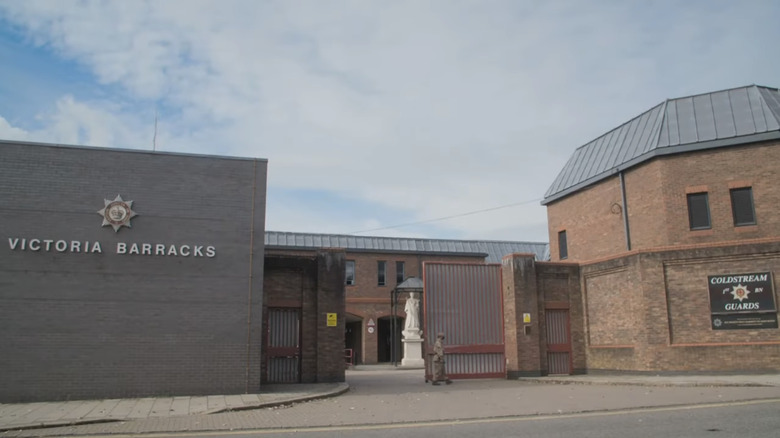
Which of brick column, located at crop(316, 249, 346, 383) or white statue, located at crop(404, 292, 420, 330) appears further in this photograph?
white statue, located at crop(404, 292, 420, 330)

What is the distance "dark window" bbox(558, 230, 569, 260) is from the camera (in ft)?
91.5

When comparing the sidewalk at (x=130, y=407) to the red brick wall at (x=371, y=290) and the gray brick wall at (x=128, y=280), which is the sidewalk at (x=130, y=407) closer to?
the gray brick wall at (x=128, y=280)

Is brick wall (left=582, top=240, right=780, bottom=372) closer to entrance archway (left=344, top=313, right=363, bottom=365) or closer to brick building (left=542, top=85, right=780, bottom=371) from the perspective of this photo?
brick building (left=542, top=85, right=780, bottom=371)

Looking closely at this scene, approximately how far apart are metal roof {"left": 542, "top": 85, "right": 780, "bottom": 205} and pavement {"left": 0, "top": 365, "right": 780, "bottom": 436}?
7763 millimetres

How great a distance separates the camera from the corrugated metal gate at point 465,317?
64.9 ft

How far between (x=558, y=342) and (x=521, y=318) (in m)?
1.89

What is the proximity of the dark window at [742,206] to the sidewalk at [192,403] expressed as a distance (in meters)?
5.39

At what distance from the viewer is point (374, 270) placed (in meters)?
40.8

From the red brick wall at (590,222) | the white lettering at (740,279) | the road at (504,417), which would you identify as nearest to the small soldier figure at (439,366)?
the road at (504,417)

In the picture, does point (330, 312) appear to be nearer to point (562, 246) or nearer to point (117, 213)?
point (117, 213)

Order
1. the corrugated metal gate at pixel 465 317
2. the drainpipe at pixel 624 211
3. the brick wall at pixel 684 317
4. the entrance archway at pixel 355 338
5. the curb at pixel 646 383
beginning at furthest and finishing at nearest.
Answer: the entrance archway at pixel 355 338 < the drainpipe at pixel 624 211 < the corrugated metal gate at pixel 465 317 < the brick wall at pixel 684 317 < the curb at pixel 646 383

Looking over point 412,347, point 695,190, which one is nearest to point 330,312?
point 695,190

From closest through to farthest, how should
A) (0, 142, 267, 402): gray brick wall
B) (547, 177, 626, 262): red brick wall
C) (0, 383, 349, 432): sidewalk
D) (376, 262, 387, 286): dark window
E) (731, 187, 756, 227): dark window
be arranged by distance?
(0, 383, 349, 432): sidewalk < (0, 142, 267, 402): gray brick wall < (731, 187, 756, 227): dark window < (547, 177, 626, 262): red brick wall < (376, 262, 387, 286): dark window

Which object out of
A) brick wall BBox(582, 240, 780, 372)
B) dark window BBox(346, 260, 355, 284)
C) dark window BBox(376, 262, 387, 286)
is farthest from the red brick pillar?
dark window BBox(376, 262, 387, 286)
